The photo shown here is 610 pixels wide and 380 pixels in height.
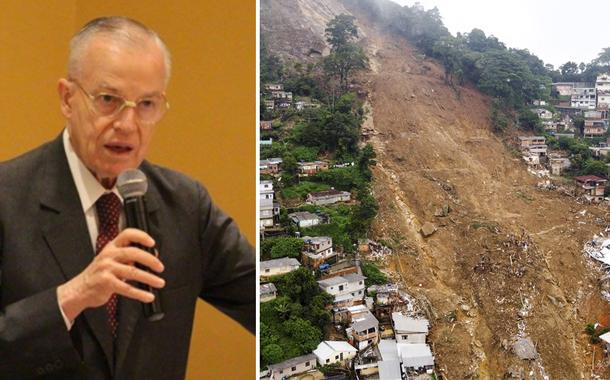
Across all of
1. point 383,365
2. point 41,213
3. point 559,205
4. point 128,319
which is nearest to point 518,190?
point 559,205

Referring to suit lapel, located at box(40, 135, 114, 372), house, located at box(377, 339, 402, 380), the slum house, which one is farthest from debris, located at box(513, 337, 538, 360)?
suit lapel, located at box(40, 135, 114, 372)

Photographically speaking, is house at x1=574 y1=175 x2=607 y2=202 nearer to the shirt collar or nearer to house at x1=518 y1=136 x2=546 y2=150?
house at x1=518 y1=136 x2=546 y2=150

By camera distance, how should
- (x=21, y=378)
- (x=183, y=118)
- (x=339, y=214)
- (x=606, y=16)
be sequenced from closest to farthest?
(x=21, y=378) < (x=183, y=118) < (x=606, y=16) < (x=339, y=214)

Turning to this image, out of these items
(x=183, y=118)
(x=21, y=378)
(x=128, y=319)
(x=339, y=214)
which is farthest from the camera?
(x=339, y=214)

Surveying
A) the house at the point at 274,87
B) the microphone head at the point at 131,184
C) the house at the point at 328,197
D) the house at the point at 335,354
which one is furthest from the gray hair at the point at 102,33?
the house at the point at 335,354

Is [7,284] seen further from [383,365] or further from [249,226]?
[383,365]

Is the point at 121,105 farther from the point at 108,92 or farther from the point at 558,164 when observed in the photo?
the point at 558,164
